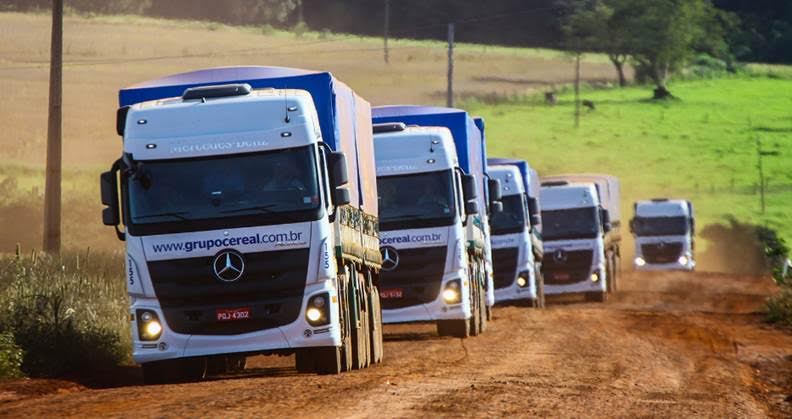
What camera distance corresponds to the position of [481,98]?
9525 cm

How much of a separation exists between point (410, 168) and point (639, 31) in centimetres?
9395

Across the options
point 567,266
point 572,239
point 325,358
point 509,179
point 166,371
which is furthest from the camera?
point 567,266

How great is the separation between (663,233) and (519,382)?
4105cm

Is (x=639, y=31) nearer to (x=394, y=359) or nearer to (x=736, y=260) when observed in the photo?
(x=736, y=260)

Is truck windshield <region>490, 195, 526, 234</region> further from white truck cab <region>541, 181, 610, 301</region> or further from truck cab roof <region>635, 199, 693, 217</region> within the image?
truck cab roof <region>635, 199, 693, 217</region>

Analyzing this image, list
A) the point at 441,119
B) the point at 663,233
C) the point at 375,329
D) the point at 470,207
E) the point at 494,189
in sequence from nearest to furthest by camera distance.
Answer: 1. the point at 375,329
2. the point at 470,207
3. the point at 441,119
4. the point at 494,189
5. the point at 663,233

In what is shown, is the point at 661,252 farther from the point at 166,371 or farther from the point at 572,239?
the point at 166,371

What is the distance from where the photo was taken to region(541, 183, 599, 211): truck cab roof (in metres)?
41.1

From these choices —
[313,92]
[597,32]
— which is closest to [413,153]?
[313,92]

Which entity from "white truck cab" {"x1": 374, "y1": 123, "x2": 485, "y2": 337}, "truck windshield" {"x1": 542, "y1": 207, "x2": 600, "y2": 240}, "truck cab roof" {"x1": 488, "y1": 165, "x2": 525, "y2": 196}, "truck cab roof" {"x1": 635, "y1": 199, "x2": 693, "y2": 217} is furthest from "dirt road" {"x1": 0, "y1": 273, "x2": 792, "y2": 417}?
"truck cab roof" {"x1": 635, "y1": 199, "x2": 693, "y2": 217}

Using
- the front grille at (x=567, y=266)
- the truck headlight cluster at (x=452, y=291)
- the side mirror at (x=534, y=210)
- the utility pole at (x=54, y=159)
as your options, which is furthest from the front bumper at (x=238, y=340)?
the front grille at (x=567, y=266)

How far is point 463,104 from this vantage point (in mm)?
92812

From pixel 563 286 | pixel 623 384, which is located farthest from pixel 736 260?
pixel 623 384

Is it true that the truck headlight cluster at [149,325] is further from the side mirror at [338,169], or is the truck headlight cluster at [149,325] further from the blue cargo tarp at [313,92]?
the blue cargo tarp at [313,92]
